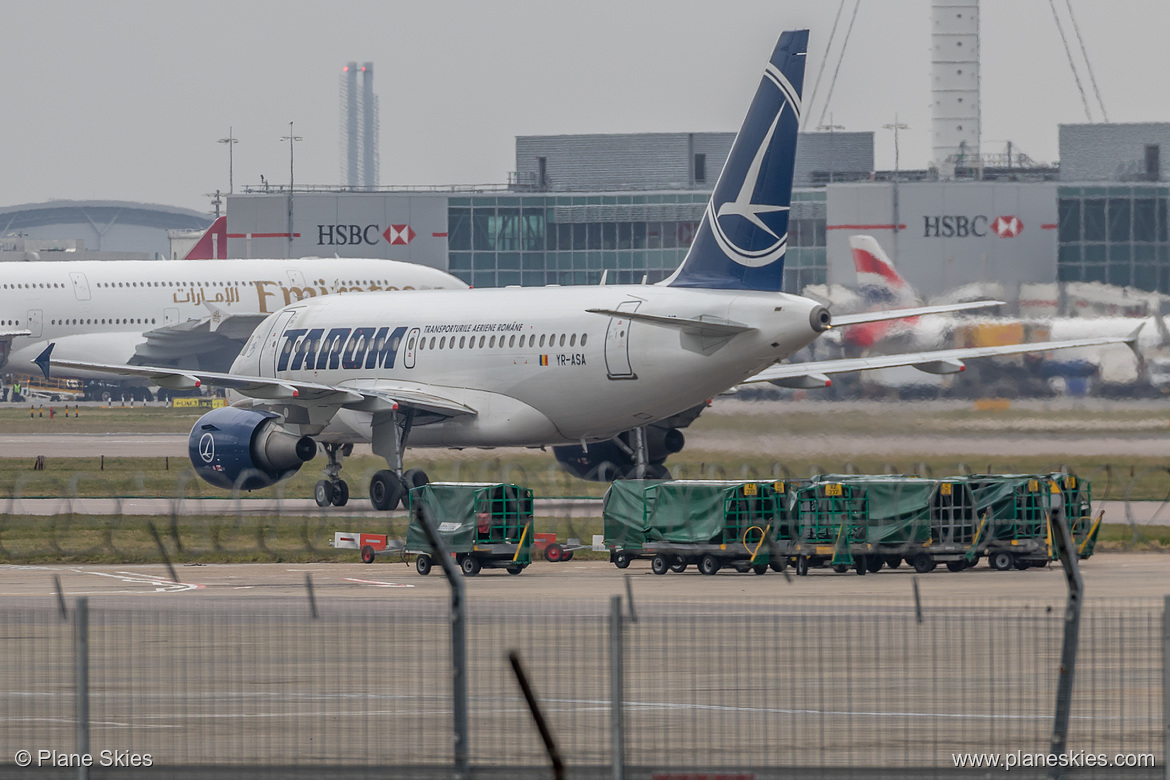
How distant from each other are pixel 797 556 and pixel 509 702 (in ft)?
42.3

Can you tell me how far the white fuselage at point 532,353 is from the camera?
115 feet

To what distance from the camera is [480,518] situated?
28031 millimetres

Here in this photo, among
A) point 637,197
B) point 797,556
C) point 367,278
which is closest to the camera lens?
point 797,556

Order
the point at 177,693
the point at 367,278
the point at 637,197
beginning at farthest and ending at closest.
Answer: the point at 637,197, the point at 367,278, the point at 177,693

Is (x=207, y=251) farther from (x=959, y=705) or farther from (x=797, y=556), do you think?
(x=959, y=705)

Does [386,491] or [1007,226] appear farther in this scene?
[1007,226]

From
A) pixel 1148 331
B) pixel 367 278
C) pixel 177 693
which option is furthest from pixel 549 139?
pixel 177 693

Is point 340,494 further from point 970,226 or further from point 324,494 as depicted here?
point 970,226

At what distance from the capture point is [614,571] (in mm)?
28125

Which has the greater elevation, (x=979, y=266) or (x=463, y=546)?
(x=979, y=266)

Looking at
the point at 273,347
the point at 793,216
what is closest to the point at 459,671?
the point at 273,347

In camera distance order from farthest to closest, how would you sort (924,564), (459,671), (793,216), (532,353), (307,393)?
1. (793,216)
2. (307,393)
3. (532,353)
4. (924,564)
5. (459,671)

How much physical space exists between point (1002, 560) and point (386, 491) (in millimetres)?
14660

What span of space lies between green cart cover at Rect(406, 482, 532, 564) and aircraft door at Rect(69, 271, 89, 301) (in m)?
61.7
